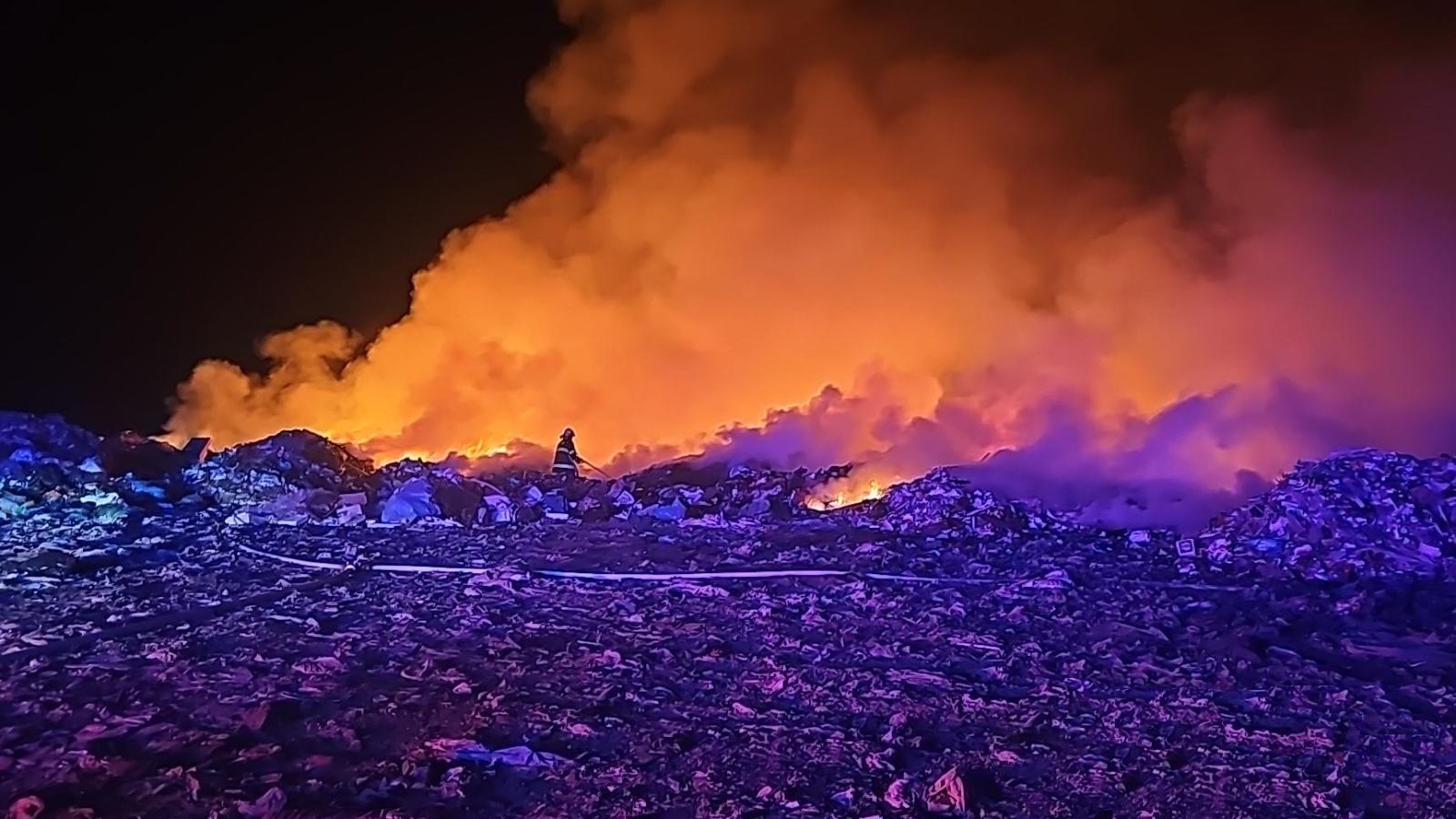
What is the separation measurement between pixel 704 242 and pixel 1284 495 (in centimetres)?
620

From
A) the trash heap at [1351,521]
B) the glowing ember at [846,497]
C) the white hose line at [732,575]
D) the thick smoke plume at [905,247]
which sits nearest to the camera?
the white hose line at [732,575]

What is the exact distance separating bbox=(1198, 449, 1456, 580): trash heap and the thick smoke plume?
7.14 ft

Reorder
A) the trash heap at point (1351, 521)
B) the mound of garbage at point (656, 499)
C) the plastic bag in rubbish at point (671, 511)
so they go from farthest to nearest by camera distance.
Result: the plastic bag in rubbish at point (671, 511) → the mound of garbage at point (656, 499) → the trash heap at point (1351, 521)

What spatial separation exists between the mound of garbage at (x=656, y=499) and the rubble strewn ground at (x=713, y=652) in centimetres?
4

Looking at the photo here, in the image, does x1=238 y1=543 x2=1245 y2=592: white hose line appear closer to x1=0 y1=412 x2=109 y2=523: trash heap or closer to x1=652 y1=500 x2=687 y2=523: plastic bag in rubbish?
x1=652 y1=500 x2=687 y2=523: plastic bag in rubbish

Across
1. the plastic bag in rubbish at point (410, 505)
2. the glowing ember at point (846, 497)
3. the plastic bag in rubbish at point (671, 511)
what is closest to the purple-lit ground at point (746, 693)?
the plastic bag in rubbish at point (410, 505)

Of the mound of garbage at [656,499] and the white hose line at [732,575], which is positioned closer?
the white hose line at [732,575]

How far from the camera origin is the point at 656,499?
9375 mm

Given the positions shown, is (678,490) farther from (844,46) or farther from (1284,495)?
(844,46)

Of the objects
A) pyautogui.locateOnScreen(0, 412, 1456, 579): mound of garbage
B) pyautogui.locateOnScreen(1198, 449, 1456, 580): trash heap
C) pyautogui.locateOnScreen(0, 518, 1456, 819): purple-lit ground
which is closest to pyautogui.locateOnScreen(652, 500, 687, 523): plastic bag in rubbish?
pyautogui.locateOnScreen(0, 412, 1456, 579): mound of garbage

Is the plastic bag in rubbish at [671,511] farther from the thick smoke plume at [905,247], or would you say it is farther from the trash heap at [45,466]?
the trash heap at [45,466]

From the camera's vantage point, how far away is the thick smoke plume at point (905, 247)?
1077cm

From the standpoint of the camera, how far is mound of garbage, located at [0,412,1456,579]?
25.6 ft

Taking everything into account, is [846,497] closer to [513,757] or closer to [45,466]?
[513,757]
